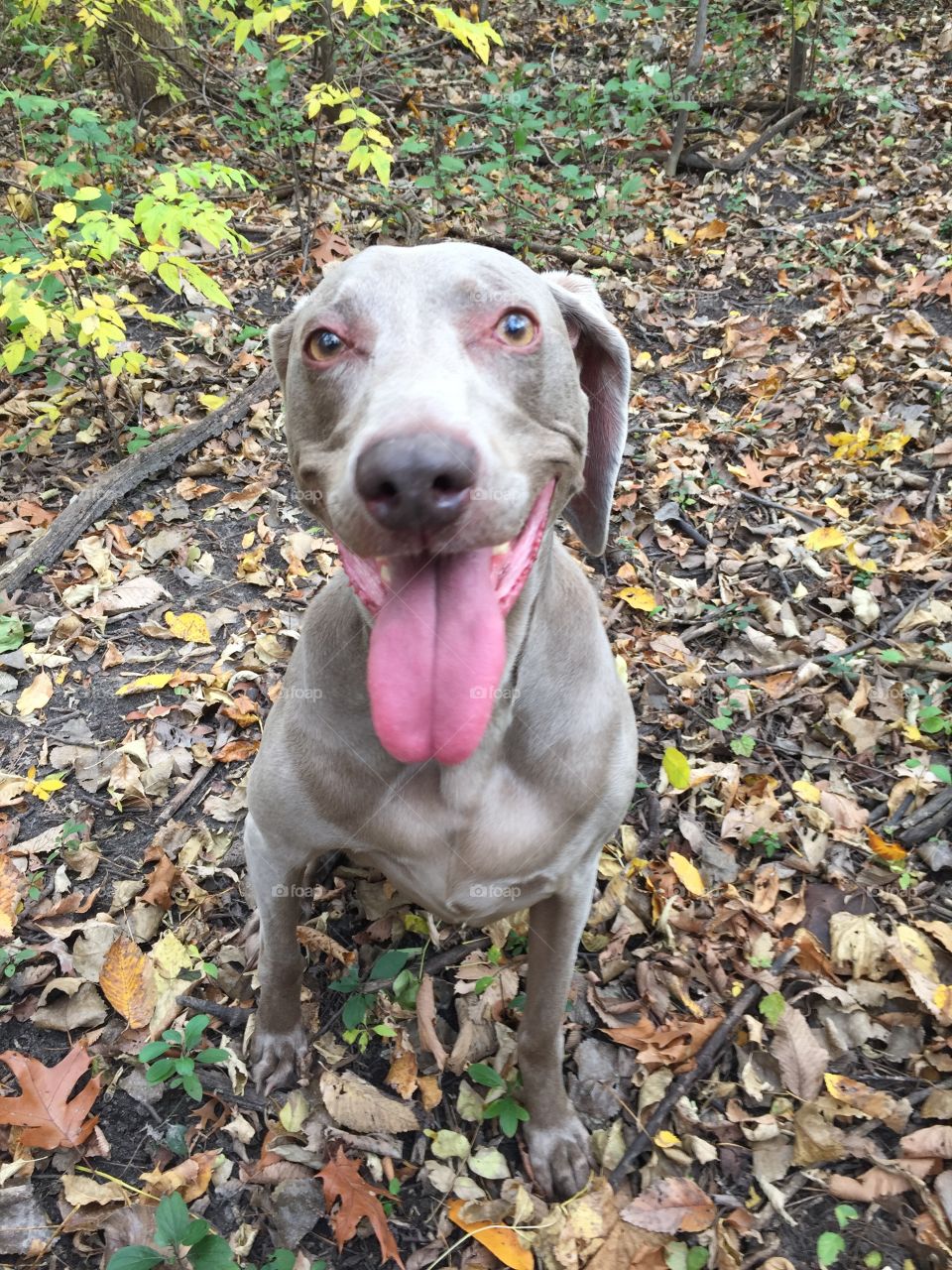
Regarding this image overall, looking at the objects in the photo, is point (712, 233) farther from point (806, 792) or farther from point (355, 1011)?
point (355, 1011)

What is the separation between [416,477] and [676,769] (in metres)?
A: 2.17

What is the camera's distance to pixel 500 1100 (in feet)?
8.36

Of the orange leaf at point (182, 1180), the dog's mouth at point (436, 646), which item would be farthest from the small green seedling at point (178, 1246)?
the dog's mouth at point (436, 646)

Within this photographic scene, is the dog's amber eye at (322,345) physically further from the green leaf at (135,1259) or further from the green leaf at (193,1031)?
the green leaf at (135,1259)

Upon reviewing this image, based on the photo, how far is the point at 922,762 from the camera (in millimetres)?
3193

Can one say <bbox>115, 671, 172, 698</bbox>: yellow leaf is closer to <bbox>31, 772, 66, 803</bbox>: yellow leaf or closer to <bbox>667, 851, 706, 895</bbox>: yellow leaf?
<bbox>31, 772, 66, 803</bbox>: yellow leaf

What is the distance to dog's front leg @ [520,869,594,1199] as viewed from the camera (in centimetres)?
235

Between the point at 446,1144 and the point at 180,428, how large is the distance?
3699 millimetres

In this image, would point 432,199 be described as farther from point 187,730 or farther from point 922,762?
point 922,762

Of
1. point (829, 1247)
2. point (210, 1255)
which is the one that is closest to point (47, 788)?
point (210, 1255)

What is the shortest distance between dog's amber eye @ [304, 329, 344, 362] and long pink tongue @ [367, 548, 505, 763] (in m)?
0.49

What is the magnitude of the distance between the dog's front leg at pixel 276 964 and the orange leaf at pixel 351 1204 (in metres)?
0.30

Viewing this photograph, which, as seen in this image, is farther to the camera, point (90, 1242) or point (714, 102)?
point (714, 102)

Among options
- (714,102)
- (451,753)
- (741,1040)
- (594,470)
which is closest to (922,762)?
(741,1040)
